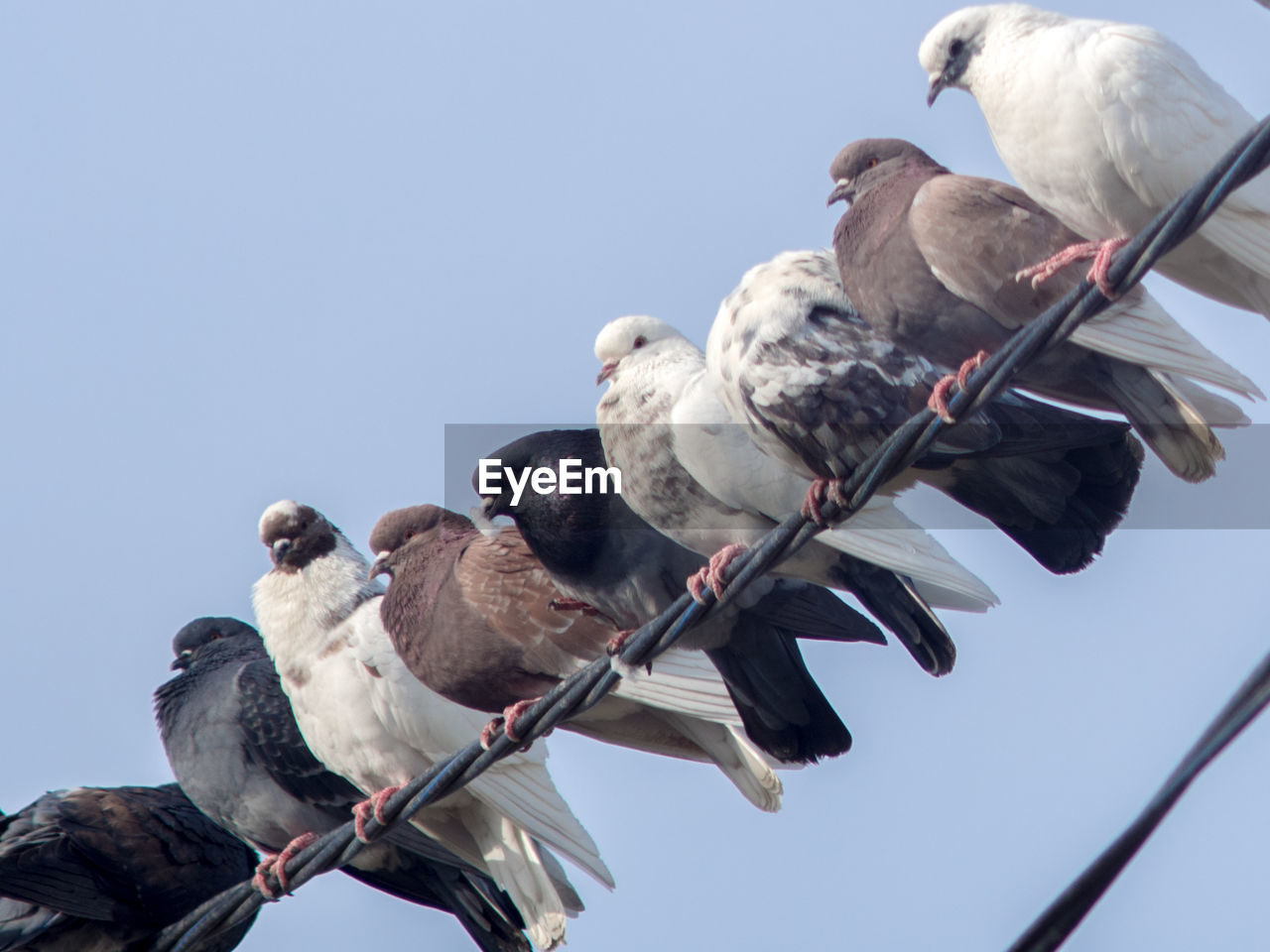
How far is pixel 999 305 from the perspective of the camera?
5.48 metres

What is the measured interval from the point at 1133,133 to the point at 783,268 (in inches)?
52.4

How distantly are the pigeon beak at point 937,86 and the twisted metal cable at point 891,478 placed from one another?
1995 mm

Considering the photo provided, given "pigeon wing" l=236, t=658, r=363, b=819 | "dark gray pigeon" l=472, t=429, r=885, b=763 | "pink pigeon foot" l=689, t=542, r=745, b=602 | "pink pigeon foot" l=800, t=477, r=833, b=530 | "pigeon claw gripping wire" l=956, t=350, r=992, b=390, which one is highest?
"pigeon claw gripping wire" l=956, t=350, r=992, b=390

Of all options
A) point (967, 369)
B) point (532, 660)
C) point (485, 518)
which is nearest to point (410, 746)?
point (532, 660)

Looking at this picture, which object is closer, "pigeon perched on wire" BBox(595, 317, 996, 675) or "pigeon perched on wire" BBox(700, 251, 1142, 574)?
"pigeon perched on wire" BBox(700, 251, 1142, 574)

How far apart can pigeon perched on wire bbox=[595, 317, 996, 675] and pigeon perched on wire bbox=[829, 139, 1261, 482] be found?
2.01 feet

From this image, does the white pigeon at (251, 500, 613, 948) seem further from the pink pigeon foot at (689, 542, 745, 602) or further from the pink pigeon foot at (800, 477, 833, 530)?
the pink pigeon foot at (800, 477, 833, 530)

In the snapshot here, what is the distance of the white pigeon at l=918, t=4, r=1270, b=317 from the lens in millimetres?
5105

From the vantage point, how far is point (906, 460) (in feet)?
13.3

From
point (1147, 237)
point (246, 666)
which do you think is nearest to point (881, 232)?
point (1147, 237)

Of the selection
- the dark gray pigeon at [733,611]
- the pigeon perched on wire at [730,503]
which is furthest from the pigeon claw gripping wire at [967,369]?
the dark gray pigeon at [733,611]

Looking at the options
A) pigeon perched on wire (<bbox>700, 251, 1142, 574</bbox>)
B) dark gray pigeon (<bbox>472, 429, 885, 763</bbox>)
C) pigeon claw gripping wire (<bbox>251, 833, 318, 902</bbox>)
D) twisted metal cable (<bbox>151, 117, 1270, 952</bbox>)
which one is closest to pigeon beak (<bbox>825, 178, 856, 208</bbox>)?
pigeon perched on wire (<bbox>700, 251, 1142, 574</bbox>)

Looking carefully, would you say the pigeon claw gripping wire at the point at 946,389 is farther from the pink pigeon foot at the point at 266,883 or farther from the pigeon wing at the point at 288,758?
the pigeon wing at the point at 288,758

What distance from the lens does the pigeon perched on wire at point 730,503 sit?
18.7 feet
